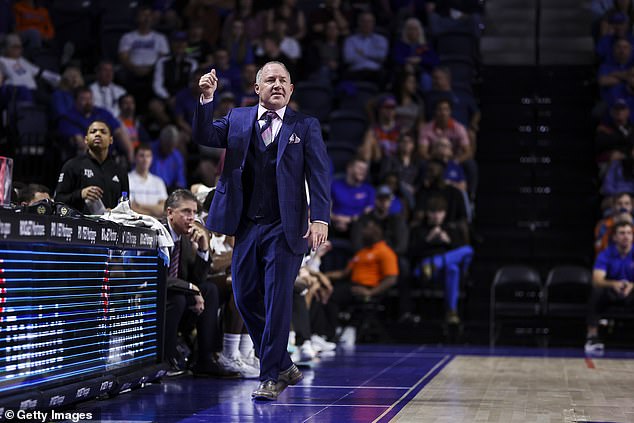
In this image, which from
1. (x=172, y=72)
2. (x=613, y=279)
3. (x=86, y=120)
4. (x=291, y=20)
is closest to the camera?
(x=613, y=279)

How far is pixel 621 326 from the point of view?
40.4 feet

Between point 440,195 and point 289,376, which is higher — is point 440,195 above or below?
above

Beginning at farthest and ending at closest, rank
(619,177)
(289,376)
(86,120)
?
(619,177) < (86,120) < (289,376)

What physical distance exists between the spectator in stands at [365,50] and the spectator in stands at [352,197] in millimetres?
2858

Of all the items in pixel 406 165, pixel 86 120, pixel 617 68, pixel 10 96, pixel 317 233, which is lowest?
pixel 317 233

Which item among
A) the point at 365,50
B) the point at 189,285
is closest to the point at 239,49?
the point at 365,50

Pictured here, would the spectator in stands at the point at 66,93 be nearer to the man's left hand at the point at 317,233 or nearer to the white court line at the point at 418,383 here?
the white court line at the point at 418,383

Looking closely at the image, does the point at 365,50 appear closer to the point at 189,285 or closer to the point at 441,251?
the point at 441,251

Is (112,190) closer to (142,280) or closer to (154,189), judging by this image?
(142,280)

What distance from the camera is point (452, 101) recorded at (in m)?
14.8

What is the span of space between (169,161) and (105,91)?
158 cm

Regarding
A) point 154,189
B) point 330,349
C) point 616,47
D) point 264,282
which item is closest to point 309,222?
point 264,282

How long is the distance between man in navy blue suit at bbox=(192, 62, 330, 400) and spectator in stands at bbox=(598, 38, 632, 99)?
9700 millimetres

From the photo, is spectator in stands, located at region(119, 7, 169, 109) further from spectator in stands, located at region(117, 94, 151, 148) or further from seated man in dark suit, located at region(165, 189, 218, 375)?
seated man in dark suit, located at region(165, 189, 218, 375)
